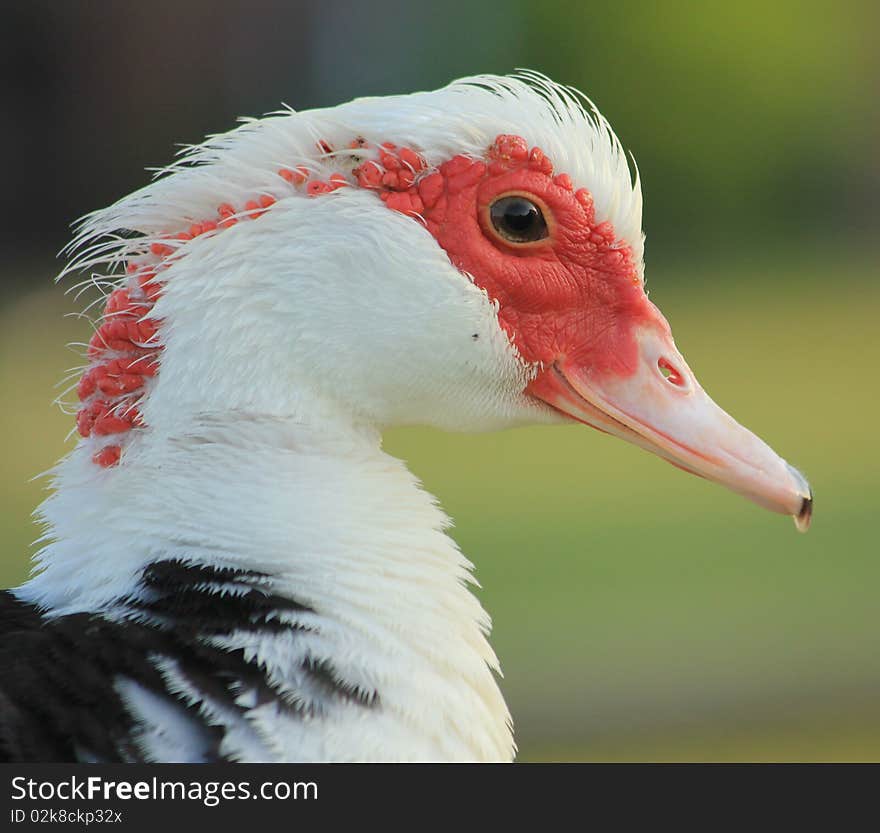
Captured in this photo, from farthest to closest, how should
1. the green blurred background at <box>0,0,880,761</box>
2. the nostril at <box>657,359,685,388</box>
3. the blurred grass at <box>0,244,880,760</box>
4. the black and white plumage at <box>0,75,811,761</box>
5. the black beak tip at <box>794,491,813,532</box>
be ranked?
the green blurred background at <box>0,0,880,761</box>, the blurred grass at <box>0,244,880,760</box>, the nostril at <box>657,359,685,388</box>, the black beak tip at <box>794,491,813,532</box>, the black and white plumage at <box>0,75,811,761</box>

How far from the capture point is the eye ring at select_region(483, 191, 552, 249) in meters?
2.64

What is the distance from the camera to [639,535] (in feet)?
30.7

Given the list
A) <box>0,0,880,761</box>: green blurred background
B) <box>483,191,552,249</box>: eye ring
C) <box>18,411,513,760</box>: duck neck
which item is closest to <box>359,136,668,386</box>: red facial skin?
<box>483,191,552,249</box>: eye ring

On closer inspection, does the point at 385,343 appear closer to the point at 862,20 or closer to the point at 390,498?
the point at 390,498

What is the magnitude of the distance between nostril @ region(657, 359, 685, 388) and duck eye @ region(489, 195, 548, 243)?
36 cm

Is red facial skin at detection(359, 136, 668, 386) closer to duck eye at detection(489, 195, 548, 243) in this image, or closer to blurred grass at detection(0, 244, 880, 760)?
duck eye at detection(489, 195, 548, 243)

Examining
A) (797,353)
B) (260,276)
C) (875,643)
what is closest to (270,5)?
(797,353)

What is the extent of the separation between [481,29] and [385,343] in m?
15.1

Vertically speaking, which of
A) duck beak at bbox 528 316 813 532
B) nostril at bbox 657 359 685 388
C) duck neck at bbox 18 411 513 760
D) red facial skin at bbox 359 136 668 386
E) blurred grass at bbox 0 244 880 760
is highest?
blurred grass at bbox 0 244 880 760

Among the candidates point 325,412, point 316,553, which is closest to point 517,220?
point 325,412

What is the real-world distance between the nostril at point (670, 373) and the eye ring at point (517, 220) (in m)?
0.35

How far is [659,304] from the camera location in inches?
608

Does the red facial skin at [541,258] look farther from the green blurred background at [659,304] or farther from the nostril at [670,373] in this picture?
the green blurred background at [659,304]

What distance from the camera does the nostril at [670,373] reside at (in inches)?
107
